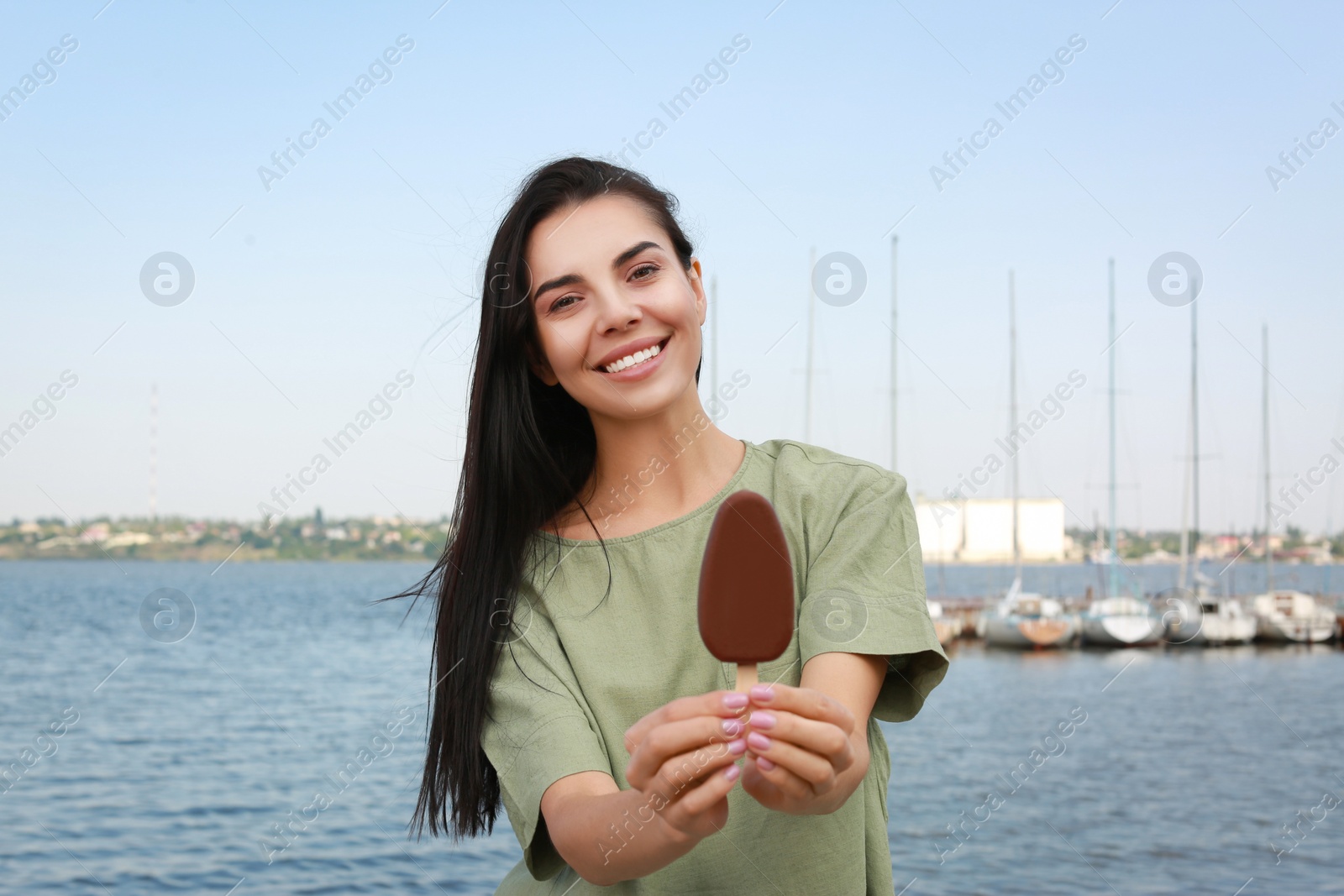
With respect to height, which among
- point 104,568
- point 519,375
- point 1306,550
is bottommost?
point 104,568

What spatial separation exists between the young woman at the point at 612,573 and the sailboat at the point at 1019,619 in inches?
1510

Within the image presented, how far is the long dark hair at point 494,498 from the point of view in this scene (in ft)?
8.46

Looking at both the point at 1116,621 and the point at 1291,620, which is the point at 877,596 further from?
the point at 1291,620

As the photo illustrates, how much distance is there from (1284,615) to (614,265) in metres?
49.9

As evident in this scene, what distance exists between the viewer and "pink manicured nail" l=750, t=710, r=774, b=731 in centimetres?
165

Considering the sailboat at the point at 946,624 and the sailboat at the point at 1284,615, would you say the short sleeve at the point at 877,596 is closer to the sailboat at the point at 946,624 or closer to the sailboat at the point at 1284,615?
the sailboat at the point at 946,624

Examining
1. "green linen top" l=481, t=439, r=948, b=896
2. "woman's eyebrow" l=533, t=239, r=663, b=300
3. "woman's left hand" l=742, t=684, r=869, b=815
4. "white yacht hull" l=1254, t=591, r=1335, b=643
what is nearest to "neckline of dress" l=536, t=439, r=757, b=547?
"green linen top" l=481, t=439, r=948, b=896

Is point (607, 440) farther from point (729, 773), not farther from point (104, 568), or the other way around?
point (104, 568)

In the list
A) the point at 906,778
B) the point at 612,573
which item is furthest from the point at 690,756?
the point at 906,778

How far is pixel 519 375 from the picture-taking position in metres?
2.73

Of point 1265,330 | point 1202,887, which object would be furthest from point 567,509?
point 1265,330

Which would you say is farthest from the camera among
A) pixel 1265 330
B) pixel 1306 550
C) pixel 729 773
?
pixel 1306 550

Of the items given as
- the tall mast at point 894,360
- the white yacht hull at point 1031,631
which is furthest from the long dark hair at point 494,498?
the white yacht hull at point 1031,631

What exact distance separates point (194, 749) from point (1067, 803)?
19.4 metres
